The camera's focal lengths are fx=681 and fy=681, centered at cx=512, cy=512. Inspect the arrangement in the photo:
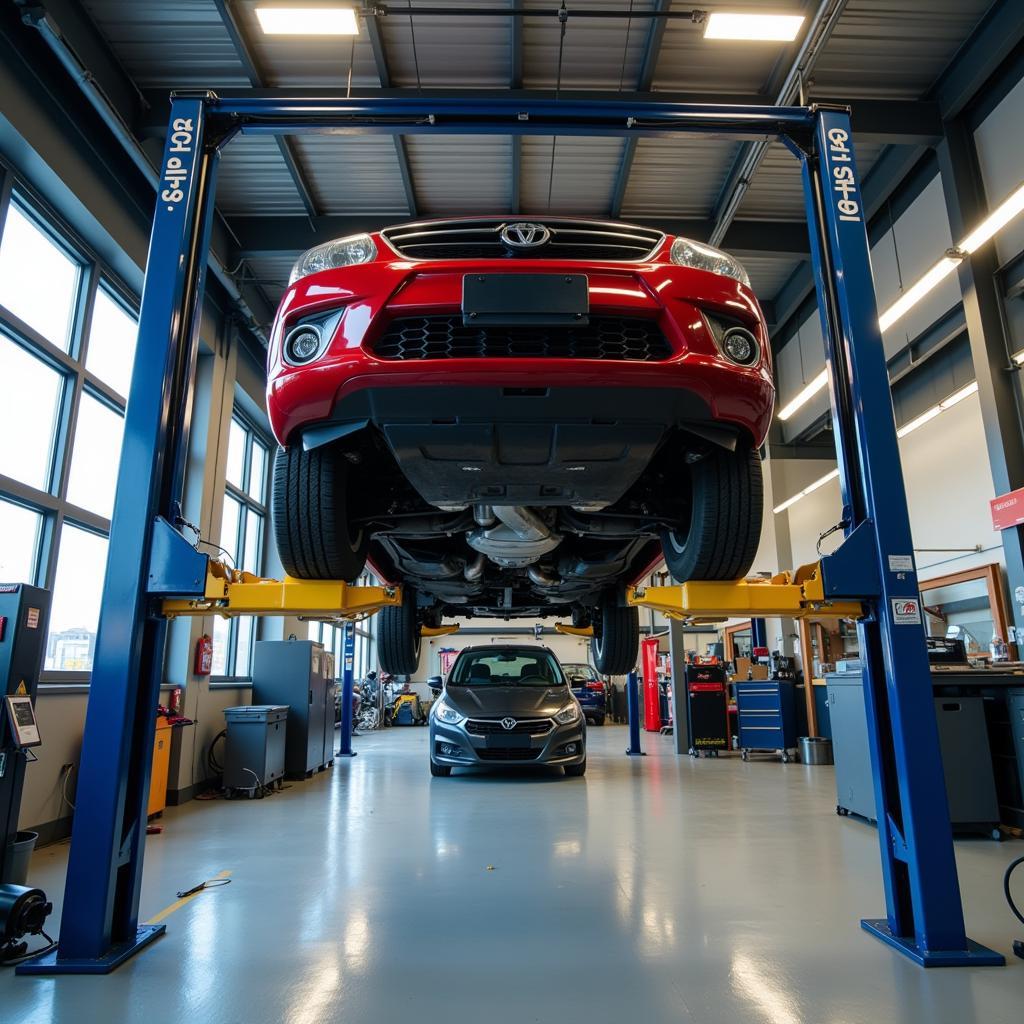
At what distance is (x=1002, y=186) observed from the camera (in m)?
5.78

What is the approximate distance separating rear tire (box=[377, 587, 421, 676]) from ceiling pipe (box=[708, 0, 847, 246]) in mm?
4592

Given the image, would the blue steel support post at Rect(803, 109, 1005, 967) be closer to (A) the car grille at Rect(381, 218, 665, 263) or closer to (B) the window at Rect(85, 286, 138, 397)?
(A) the car grille at Rect(381, 218, 665, 263)

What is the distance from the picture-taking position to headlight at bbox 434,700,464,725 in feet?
17.8

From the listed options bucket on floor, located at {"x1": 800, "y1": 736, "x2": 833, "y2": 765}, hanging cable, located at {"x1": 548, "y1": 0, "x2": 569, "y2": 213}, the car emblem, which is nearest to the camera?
the car emblem

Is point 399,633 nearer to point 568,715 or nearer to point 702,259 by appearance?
point 568,715

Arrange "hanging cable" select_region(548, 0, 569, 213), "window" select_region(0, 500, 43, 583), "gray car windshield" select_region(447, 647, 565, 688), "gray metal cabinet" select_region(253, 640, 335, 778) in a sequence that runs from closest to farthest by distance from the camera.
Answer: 1. "window" select_region(0, 500, 43, 583)
2. "hanging cable" select_region(548, 0, 569, 213)
3. "gray car windshield" select_region(447, 647, 565, 688)
4. "gray metal cabinet" select_region(253, 640, 335, 778)

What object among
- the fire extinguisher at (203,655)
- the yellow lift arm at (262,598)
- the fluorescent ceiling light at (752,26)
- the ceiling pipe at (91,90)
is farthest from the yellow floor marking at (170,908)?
the fluorescent ceiling light at (752,26)

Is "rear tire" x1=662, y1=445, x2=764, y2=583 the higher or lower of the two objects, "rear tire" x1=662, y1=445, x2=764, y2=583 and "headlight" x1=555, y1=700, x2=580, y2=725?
the higher

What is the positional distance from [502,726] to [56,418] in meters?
3.75

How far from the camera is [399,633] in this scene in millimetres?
4820

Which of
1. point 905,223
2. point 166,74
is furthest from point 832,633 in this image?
point 166,74

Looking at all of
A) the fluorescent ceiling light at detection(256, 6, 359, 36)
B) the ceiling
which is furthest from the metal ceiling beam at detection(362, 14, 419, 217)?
the fluorescent ceiling light at detection(256, 6, 359, 36)

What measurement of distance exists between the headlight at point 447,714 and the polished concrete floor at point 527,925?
1.13m

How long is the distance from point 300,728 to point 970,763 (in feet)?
17.1
